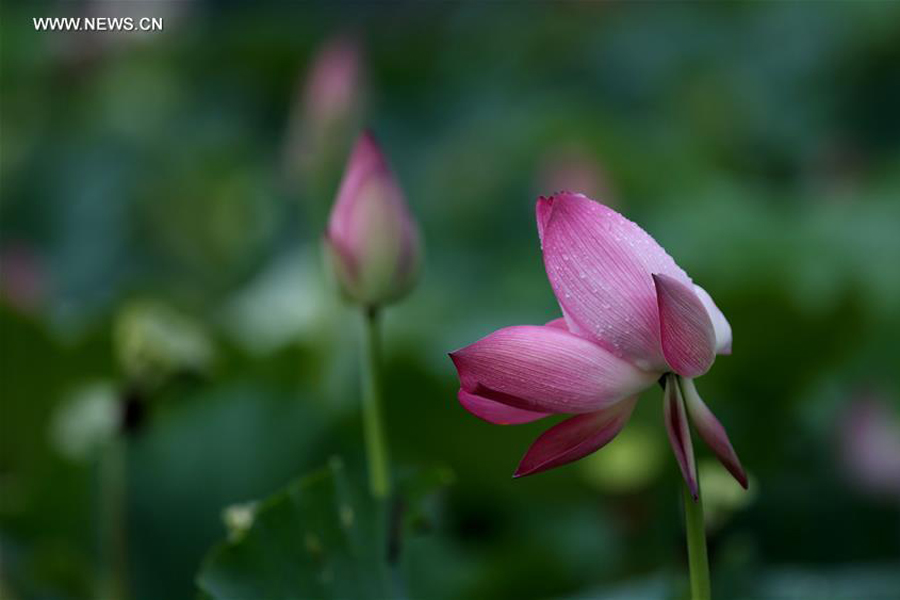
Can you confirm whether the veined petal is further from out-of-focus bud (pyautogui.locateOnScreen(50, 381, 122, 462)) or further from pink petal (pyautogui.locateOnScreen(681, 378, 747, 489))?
out-of-focus bud (pyautogui.locateOnScreen(50, 381, 122, 462))

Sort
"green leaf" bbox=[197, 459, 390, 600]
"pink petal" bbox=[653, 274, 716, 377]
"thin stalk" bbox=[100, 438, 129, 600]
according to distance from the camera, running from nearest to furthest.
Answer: "pink petal" bbox=[653, 274, 716, 377] < "green leaf" bbox=[197, 459, 390, 600] < "thin stalk" bbox=[100, 438, 129, 600]

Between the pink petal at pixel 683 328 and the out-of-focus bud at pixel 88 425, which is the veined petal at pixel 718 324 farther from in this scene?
the out-of-focus bud at pixel 88 425

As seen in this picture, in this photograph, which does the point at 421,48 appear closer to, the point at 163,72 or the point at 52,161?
the point at 163,72

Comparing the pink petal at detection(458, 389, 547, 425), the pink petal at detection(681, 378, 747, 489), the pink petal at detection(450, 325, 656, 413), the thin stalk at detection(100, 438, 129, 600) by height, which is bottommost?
the thin stalk at detection(100, 438, 129, 600)

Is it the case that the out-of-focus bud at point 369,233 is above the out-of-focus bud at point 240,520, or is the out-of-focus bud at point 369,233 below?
above

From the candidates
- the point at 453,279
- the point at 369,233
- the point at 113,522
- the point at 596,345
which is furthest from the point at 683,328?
the point at 453,279

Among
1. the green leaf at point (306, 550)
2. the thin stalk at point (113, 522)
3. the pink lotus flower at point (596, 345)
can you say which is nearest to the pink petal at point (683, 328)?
the pink lotus flower at point (596, 345)

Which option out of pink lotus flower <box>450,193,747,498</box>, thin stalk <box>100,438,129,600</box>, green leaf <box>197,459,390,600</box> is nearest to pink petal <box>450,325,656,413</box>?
pink lotus flower <box>450,193,747,498</box>

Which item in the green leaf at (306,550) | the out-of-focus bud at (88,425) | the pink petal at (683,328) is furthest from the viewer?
the out-of-focus bud at (88,425)

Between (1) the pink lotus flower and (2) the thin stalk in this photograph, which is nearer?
(1) the pink lotus flower
